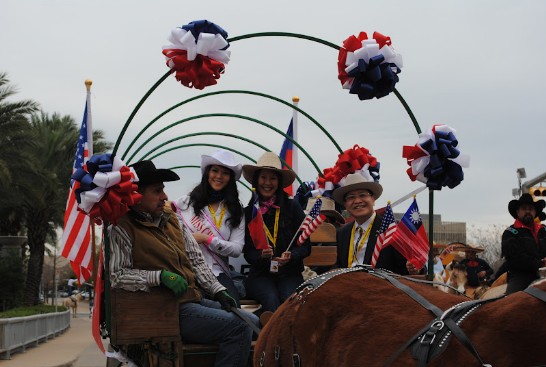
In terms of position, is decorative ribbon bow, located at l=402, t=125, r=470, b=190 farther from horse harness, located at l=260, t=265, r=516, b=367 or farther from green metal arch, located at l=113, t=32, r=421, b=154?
horse harness, located at l=260, t=265, r=516, b=367

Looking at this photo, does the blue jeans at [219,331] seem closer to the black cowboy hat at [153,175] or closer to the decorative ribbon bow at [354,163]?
the black cowboy hat at [153,175]

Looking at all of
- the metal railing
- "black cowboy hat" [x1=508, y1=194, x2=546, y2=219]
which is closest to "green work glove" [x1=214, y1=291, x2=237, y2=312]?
"black cowboy hat" [x1=508, y1=194, x2=546, y2=219]

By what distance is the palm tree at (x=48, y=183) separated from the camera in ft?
94.4

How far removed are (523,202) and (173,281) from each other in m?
4.71

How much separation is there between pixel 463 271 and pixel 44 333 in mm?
14796

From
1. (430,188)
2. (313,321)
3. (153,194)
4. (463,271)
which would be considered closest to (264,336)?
(313,321)

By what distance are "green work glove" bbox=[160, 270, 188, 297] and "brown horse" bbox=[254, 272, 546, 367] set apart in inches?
33.2

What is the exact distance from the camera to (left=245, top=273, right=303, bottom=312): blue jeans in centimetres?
671

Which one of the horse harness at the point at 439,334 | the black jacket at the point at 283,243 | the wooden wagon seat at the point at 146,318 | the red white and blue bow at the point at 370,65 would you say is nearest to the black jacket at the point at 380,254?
the black jacket at the point at 283,243

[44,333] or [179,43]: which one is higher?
[179,43]

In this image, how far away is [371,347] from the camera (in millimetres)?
4148

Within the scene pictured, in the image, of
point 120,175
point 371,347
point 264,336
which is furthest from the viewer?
point 120,175

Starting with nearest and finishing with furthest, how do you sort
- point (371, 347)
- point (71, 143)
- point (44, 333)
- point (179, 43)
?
point (371, 347) < point (179, 43) < point (44, 333) < point (71, 143)

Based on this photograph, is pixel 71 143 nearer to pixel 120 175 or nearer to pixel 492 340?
pixel 120 175
